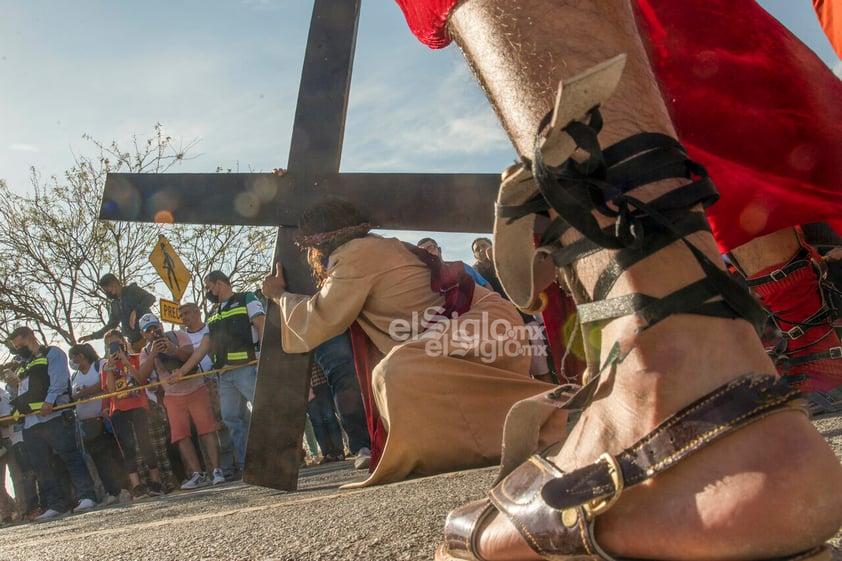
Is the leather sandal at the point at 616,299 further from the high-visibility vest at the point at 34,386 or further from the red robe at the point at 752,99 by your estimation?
the high-visibility vest at the point at 34,386

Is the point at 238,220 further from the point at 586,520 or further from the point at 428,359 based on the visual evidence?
the point at 586,520

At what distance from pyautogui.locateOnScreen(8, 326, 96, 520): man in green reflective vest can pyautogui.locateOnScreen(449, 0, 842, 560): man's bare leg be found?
781 cm

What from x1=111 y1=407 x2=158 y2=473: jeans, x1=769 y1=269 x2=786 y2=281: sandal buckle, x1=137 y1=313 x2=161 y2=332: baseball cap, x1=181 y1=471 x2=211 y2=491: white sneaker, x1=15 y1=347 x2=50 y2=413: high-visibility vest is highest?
x1=137 y1=313 x2=161 y2=332: baseball cap

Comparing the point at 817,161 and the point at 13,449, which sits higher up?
the point at 817,161

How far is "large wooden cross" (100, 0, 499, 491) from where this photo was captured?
11.4ft

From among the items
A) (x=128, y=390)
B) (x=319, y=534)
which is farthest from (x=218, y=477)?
Result: (x=319, y=534)

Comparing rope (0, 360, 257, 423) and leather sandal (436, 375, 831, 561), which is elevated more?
rope (0, 360, 257, 423)

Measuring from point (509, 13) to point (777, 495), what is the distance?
0.62 metres

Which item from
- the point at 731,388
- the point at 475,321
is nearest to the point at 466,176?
the point at 475,321

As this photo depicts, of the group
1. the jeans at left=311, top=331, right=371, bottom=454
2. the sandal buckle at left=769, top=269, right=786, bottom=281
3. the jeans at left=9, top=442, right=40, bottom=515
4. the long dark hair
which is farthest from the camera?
the jeans at left=9, top=442, right=40, bottom=515

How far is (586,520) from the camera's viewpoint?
2.43 ft

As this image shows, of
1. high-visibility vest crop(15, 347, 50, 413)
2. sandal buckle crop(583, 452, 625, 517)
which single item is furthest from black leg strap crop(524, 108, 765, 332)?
high-visibility vest crop(15, 347, 50, 413)

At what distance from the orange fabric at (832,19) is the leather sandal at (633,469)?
797 millimetres

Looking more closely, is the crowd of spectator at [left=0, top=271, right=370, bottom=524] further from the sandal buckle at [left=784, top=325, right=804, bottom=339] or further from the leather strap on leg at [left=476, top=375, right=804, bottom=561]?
the leather strap on leg at [left=476, top=375, right=804, bottom=561]
